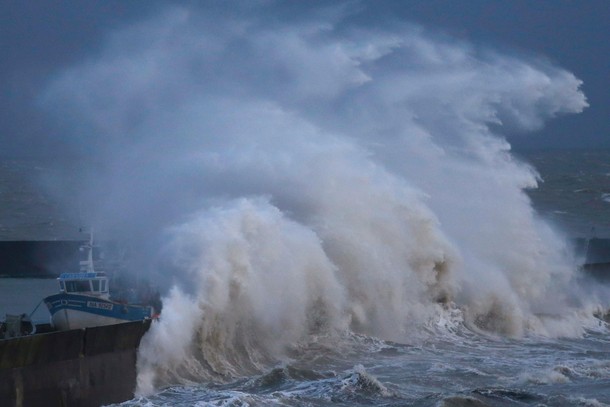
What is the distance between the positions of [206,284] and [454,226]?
1067cm

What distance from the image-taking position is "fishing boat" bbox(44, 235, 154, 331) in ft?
58.3

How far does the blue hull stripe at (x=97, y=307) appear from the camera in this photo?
58.3 ft

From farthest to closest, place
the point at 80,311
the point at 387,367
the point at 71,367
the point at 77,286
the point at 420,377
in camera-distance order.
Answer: the point at 387,367
the point at 420,377
the point at 77,286
the point at 80,311
the point at 71,367

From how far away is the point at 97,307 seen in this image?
17828mm

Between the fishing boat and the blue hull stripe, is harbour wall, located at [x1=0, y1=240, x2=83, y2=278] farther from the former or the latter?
the blue hull stripe

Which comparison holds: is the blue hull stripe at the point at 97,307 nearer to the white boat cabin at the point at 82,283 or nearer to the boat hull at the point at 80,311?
the boat hull at the point at 80,311

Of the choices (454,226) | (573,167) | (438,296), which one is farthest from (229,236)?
(573,167)

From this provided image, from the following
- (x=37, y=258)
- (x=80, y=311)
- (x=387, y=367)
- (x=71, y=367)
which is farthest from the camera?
(x=37, y=258)

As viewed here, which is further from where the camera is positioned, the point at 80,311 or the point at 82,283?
the point at 82,283

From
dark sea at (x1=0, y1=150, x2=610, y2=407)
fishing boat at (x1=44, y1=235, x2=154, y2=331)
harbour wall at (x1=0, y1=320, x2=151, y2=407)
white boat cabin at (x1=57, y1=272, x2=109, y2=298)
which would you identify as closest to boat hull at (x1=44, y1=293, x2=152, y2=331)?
fishing boat at (x1=44, y1=235, x2=154, y2=331)

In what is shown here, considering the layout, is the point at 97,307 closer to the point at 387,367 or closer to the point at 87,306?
the point at 87,306

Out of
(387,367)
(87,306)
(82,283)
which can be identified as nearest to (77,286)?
(82,283)

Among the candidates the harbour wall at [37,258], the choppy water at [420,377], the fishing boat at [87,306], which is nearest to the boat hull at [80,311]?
the fishing boat at [87,306]

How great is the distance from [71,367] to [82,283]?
2.23 meters
